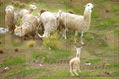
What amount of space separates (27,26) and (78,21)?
2499mm

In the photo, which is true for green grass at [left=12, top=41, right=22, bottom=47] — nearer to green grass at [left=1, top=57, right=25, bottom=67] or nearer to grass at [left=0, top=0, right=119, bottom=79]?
grass at [left=0, top=0, right=119, bottom=79]

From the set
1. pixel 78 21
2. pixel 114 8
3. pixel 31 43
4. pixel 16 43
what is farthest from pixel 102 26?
pixel 16 43

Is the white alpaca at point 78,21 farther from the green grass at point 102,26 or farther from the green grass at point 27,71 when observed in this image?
the green grass at point 27,71

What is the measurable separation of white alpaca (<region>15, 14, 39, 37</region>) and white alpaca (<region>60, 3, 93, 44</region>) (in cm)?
140

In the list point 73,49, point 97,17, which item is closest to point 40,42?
point 73,49

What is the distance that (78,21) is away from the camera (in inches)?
524

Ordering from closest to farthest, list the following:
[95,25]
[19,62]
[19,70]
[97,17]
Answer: [19,70] < [19,62] < [95,25] < [97,17]

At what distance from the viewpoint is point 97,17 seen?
683 inches

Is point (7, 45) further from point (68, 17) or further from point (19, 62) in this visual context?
point (68, 17)

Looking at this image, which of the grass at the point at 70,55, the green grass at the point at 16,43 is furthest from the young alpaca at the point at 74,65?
the green grass at the point at 16,43

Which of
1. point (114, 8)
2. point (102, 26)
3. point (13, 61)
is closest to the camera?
point (13, 61)

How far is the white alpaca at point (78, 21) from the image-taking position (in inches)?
510

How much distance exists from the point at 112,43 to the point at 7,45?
200 inches

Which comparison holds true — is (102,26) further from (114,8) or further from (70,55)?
(70,55)
